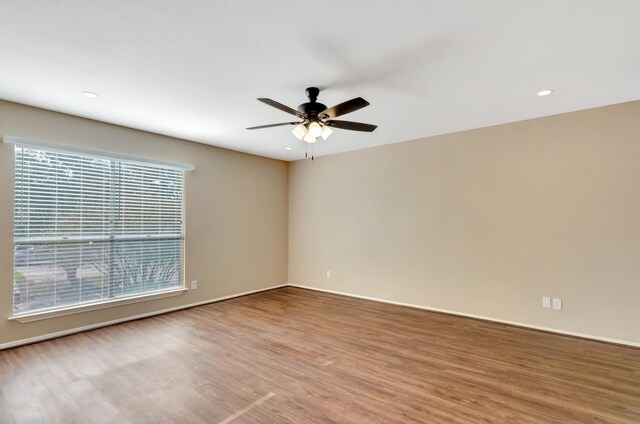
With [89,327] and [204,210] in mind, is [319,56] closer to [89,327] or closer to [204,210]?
[204,210]

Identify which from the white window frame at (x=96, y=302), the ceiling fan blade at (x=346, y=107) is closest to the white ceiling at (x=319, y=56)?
the ceiling fan blade at (x=346, y=107)

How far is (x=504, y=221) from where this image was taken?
13.1 ft

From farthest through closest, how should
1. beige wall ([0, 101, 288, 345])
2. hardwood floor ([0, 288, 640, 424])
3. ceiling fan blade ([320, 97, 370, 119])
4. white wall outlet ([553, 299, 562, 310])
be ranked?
white wall outlet ([553, 299, 562, 310])
beige wall ([0, 101, 288, 345])
ceiling fan blade ([320, 97, 370, 119])
hardwood floor ([0, 288, 640, 424])

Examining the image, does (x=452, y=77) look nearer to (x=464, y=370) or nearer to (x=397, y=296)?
(x=464, y=370)

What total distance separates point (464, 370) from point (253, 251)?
398cm

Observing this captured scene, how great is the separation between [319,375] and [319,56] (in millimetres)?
2565

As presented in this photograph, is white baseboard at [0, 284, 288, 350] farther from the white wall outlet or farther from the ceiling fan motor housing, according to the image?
the white wall outlet

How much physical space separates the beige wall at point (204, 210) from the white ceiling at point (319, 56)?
1.16 ft

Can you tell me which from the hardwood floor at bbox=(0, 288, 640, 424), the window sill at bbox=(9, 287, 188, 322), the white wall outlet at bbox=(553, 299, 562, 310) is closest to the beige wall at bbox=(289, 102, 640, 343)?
the white wall outlet at bbox=(553, 299, 562, 310)

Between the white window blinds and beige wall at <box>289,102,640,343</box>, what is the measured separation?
108 inches

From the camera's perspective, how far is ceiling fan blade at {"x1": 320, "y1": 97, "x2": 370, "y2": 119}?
238 centimetres

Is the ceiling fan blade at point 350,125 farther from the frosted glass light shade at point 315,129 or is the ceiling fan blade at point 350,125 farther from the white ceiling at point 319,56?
the white ceiling at point 319,56

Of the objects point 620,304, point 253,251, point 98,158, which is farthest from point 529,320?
point 98,158

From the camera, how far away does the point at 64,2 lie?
1771 mm
